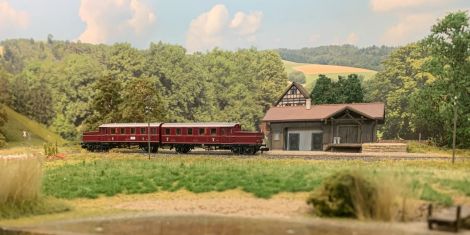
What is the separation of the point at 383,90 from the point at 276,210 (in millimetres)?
61468

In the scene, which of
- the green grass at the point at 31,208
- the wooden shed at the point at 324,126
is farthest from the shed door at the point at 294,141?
the green grass at the point at 31,208

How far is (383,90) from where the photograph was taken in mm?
73688

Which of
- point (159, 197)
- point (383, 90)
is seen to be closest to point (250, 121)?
point (383, 90)

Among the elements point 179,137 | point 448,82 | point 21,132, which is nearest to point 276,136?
point 179,137

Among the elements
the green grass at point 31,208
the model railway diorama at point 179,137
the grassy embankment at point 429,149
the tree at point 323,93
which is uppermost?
the tree at point 323,93

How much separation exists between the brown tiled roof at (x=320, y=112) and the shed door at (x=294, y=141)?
1.68 meters

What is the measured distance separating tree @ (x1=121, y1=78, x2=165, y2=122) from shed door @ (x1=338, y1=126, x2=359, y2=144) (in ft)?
58.7

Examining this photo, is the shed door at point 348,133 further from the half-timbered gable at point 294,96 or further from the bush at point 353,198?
the bush at point 353,198

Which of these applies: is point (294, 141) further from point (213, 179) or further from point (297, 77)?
point (297, 77)

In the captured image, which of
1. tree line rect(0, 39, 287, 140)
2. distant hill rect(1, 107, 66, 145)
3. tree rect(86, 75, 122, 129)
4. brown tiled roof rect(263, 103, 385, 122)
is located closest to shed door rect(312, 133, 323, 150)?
brown tiled roof rect(263, 103, 385, 122)

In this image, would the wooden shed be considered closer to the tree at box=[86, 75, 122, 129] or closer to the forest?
the forest

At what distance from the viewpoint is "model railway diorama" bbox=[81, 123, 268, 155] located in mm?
36219

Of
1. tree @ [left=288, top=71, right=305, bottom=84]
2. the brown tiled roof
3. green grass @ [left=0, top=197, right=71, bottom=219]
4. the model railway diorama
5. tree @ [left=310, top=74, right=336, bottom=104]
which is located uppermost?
tree @ [left=288, top=71, right=305, bottom=84]

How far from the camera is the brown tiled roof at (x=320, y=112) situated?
42750 millimetres
